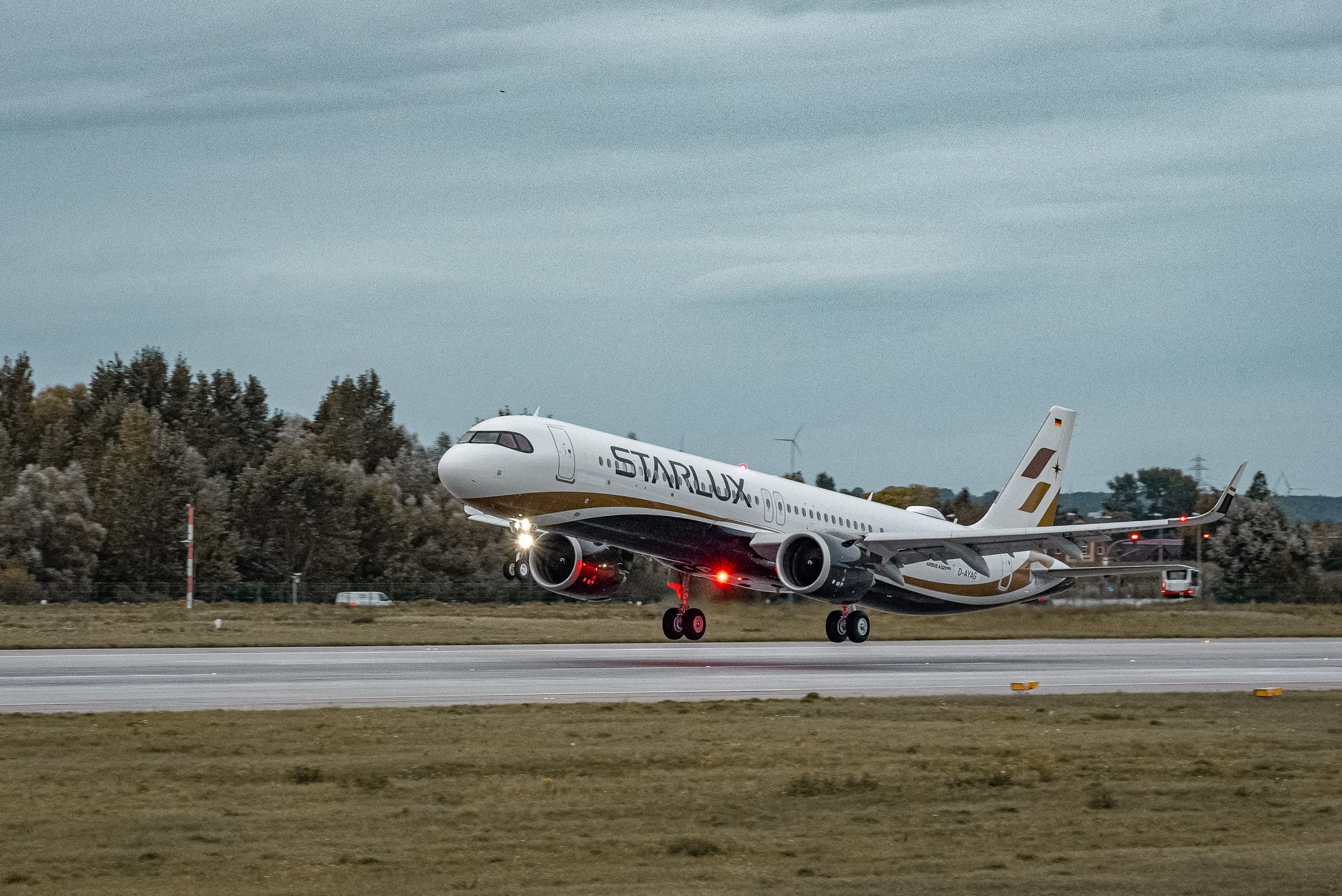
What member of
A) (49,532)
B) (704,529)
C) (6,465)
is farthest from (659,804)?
(6,465)

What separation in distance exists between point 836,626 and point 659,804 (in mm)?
30503

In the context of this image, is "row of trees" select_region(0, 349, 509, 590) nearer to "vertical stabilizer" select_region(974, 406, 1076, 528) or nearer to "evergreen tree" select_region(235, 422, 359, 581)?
"evergreen tree" select_region(235, 422, 359, 581)

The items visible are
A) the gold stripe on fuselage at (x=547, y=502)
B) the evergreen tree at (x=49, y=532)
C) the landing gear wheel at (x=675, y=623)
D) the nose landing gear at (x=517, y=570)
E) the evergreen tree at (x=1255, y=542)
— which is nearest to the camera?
the nose landing gear at (x=517, y=570)

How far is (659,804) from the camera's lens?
13828 mm

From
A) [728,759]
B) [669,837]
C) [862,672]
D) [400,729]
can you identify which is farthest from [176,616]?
[669,837]

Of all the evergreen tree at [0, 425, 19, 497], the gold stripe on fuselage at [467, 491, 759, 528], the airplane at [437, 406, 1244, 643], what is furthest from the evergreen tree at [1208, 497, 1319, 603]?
the evergreen tree at [0, 425, 19, 497]

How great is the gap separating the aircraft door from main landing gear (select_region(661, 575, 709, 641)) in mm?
7649

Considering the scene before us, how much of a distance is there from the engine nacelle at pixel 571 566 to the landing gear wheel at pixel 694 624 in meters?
2.92

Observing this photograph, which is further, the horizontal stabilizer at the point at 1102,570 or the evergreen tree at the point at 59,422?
the evergreen tree at the point at 59,422

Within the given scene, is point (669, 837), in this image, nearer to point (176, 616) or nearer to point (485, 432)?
point (485, 432)

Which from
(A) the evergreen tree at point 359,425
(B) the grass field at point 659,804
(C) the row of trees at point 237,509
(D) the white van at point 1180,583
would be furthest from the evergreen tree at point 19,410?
(B) the grass field at point 659,804

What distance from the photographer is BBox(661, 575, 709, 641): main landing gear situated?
42.9 metres

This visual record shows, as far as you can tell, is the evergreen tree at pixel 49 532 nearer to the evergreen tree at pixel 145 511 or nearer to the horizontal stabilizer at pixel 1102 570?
the evergreen tree at pixel 145 511

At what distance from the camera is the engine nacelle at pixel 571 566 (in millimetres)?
40562
